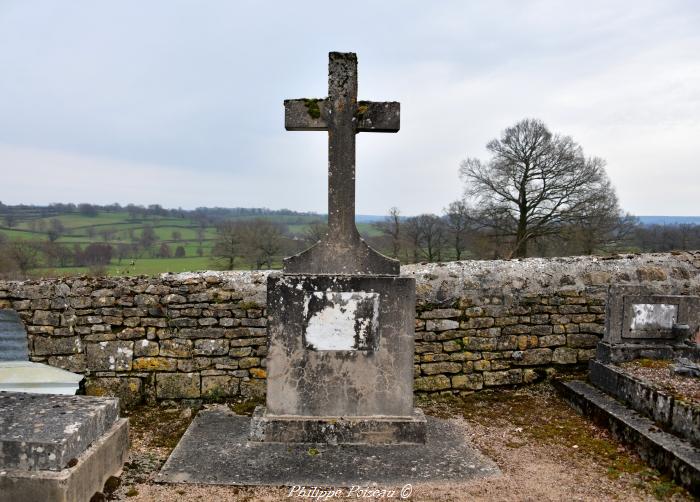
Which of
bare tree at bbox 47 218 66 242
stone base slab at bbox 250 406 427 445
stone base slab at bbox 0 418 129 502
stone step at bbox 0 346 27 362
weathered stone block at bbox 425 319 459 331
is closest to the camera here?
stone base slab at bbox 0 418 129 502

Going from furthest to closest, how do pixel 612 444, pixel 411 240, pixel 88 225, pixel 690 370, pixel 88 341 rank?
pixel 88 225 → pixel 411 240 → pixel 88 341 → pixel 690 370 → pixel 612 444

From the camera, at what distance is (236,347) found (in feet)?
18.3

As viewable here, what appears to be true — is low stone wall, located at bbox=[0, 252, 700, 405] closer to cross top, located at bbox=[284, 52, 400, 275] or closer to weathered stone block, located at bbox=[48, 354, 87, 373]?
weathered stone block, located at bbox=[48, 354, 87, 373]

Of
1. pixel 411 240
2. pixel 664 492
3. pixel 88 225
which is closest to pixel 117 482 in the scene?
pixel 664 492

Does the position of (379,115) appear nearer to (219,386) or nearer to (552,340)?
(219,386)

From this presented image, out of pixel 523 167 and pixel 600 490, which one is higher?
pixel 523 167

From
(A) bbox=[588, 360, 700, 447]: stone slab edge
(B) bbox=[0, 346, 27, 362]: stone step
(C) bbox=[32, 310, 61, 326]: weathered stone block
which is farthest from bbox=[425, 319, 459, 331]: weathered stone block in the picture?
(B) bbox=[0, 346, 27, 362]: stone step

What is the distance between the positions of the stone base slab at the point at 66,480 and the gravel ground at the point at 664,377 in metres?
4.78

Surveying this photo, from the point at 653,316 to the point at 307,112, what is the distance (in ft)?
15.3

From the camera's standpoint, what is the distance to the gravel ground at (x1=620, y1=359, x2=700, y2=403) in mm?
4512

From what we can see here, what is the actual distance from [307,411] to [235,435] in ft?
2.41

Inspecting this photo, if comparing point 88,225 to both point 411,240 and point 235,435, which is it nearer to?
point 411,240

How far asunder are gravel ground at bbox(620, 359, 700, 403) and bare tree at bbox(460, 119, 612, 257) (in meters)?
14.0

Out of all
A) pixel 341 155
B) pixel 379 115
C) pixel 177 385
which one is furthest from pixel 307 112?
pixel 177 385
